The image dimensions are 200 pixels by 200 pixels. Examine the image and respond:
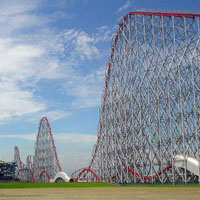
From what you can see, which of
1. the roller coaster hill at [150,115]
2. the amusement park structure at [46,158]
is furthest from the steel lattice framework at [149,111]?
the amusement park structure at [46,158]

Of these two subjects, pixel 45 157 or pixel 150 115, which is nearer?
pixel 150 115

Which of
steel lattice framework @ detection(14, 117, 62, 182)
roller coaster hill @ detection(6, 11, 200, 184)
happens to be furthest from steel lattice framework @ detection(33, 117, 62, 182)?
roller coaster hill @ detection(6, 11, 200, 184)

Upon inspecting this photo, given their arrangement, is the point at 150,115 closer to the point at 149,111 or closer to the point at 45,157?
the point at 149,111

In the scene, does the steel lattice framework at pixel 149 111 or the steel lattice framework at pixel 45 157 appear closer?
the steel lattice framework at pixel 149 111

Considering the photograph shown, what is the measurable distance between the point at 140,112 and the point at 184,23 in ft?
24.0

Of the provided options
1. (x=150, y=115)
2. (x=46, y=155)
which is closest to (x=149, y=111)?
(x=150, y=115)

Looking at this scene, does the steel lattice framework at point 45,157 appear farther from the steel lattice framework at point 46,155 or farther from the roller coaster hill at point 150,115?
the roller coaster hill at point 150,115

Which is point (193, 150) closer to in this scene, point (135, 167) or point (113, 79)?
point (135, 167)

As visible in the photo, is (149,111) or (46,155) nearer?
(149,111)

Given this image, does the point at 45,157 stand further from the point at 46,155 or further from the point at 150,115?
the point at 150,115

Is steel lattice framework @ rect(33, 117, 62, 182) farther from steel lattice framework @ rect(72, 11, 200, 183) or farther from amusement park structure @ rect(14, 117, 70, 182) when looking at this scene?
steel lattice framework @ rect(72, 11, 200, 183)

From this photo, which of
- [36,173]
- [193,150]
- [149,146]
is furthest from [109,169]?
[36,173]

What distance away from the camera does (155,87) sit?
23328mm

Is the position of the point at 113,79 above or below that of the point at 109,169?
above
